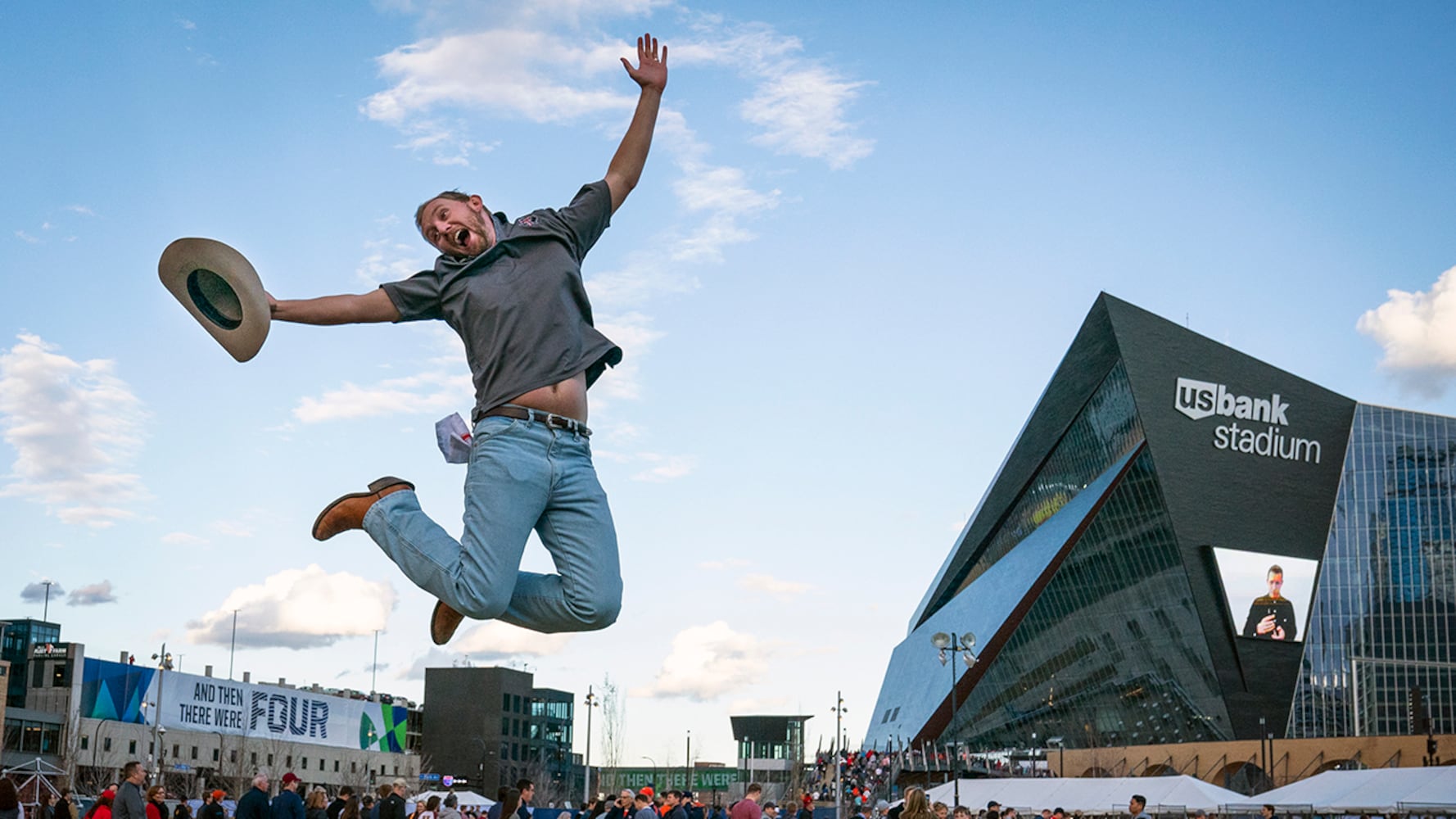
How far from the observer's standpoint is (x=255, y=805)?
13.7m

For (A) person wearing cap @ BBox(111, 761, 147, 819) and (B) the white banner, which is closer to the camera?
(A) person wearing cap @ BBox(111, 761, 147, 819)

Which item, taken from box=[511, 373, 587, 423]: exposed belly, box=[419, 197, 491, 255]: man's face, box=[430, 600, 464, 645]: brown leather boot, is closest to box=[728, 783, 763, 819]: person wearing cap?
box=[430, 600, 464, 645]: brown leather boot

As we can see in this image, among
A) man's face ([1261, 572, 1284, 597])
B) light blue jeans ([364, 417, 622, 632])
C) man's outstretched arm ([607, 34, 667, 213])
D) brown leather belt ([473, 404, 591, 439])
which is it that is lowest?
light blue jeans ([364, 417, 622, 632])

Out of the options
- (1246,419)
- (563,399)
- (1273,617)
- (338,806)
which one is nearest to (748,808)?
(338,806)

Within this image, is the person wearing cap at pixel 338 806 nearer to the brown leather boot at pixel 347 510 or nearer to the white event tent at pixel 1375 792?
the brown leather boot at pixel 347 510

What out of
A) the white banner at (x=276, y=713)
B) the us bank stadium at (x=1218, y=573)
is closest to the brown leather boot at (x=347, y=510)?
the us bank stadium at (x=1218, y=573)

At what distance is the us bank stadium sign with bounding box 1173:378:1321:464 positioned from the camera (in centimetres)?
6750

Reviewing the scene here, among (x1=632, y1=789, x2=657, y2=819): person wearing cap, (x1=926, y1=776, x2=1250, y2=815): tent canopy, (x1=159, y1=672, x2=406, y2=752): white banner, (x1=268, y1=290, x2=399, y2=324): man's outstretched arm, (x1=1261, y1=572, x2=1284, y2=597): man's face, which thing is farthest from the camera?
(x1=159, y1=672, x2=406, y2=752): white banner

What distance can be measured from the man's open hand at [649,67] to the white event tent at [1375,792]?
24682mm

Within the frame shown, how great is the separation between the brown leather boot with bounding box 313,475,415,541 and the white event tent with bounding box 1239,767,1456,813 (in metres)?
25.3

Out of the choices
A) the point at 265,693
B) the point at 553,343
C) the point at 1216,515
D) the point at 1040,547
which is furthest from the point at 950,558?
the point at 553,343

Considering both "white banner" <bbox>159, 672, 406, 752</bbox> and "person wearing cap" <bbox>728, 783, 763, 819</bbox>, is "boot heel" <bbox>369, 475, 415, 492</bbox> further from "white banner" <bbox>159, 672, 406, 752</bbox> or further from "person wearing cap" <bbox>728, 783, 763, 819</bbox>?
"white banner" <bbox>159, 672, 406, 752</bbox>

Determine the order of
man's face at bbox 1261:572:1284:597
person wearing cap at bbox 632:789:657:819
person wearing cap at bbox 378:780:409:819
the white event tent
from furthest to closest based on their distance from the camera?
man's face at bbox 1261:572:1284:597
the white event tent
person wearing cap at bbox 378:780:409:819
person wearing cap at bbox 632:789:657:819

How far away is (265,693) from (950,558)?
139 feet
